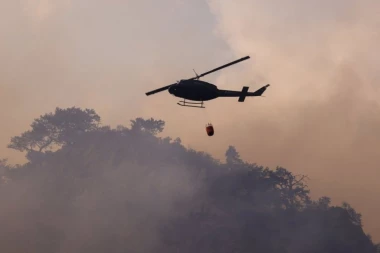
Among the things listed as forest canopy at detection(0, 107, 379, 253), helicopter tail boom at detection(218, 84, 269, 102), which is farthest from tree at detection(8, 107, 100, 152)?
helicopter tail boom at detection(218, 84, 269, 102)

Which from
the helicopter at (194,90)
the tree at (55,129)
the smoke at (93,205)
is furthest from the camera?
the tree at (55,129)

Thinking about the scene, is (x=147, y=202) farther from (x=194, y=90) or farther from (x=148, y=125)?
(x=194, y=90)

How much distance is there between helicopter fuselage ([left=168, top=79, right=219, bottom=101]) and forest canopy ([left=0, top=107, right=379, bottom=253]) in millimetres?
66076

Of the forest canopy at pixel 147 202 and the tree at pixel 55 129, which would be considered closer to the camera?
the forest canopy at pixel 147 202

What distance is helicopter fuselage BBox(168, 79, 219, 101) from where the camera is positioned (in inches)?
1299

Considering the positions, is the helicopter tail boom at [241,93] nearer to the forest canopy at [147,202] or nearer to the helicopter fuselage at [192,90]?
the helicopter fuselage at [192,90]

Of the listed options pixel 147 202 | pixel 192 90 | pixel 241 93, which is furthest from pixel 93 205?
pixel 192 90

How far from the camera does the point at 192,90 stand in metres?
33.2

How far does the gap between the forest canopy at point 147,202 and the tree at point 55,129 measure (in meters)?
0.31

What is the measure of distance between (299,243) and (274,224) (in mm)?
7408

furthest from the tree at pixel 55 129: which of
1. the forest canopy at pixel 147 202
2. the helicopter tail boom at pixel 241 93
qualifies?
the helicopter tail boom at pixel 241 93

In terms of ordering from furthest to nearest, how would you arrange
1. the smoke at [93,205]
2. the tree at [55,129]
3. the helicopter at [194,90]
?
1. the tree at [55,129]
2. the smoke at [93,205]
3. the helicopter at [194,90]

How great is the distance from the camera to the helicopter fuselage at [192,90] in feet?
108

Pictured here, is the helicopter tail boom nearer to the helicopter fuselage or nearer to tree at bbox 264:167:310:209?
the helicopter fuselage
